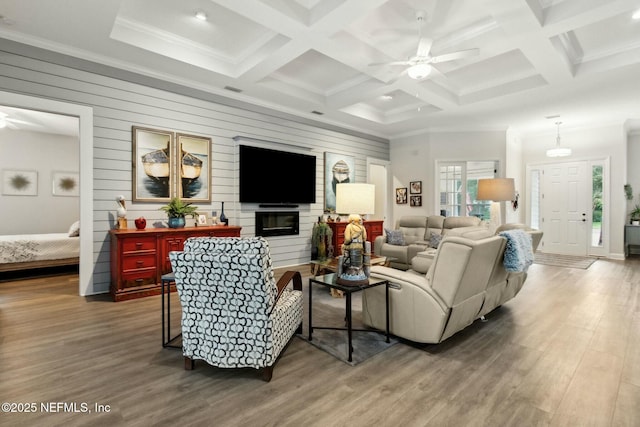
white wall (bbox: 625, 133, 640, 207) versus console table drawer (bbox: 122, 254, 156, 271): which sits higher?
white wall (bbox: 625, 133, 640, 207)

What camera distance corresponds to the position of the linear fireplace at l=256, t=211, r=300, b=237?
18.9ft

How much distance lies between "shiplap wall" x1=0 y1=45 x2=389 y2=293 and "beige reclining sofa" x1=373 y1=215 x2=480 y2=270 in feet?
5.24

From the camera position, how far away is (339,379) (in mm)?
2162

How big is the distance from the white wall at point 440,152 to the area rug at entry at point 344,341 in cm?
517

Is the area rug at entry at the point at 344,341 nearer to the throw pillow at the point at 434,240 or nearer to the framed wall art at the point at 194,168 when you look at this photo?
the throw pillow at the point at 434,240

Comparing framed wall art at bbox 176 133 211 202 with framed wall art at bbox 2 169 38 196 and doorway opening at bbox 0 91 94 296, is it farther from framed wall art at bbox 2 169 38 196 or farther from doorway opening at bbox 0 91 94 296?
framed wall art at bbox 2 169 38 196

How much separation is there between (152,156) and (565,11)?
518 cm

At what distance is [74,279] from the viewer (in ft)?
16.3

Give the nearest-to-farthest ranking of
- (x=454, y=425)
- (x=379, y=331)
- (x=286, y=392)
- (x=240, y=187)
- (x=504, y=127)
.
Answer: (x=454, y=425), (x=286, y=392), (x=379, y=331), (x=240, y=187), (x=504, y=127)

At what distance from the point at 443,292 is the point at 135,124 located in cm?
438

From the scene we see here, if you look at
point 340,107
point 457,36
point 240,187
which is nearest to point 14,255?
point 240,187

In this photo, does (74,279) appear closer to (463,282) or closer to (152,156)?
(152,156)

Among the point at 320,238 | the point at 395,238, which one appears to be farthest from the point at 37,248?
the point at 395,238

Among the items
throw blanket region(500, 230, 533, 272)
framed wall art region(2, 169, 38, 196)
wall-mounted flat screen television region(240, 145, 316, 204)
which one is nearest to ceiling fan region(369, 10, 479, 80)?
throw blanket region(500, 230, 533, 272)
